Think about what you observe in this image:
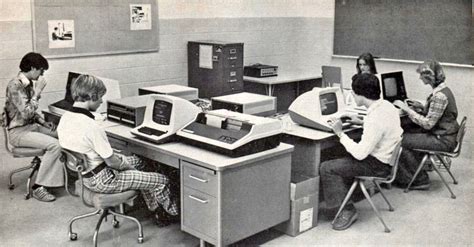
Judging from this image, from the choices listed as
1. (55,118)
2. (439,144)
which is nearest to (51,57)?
(55,118)

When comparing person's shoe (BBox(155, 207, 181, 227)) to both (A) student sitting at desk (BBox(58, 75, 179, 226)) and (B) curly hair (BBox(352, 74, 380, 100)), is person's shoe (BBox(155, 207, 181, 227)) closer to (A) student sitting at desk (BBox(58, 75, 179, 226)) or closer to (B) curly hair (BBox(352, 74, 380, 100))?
(A) student sitting at desk (BBox(58, 75, 179, 226))

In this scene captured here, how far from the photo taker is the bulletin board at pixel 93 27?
16.9ft

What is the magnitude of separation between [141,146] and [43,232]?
934 mm

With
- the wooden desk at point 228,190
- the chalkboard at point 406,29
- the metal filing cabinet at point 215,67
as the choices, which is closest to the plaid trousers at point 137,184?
the wooden desk at point 228,190

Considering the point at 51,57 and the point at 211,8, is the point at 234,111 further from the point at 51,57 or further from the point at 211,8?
the point at 211,8

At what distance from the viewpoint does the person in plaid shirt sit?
15.0 ft

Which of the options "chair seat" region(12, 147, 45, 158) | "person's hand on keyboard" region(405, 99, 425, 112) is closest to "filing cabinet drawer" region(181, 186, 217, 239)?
"chair seat" region(12, 147, 45, 158)

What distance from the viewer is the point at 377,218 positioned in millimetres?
4137

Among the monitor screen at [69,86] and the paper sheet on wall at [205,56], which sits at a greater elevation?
the paper sheet on wall at [205,56]

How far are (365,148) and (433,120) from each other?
1163 mm

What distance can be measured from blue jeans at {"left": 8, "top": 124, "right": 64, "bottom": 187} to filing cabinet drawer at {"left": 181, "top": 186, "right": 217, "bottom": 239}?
1.49 m

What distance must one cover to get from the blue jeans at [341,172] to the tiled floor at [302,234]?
0.75 ft

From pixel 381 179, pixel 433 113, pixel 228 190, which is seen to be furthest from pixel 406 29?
pixel 228 190

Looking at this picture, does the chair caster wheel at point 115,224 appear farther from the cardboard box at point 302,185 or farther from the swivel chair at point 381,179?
the swivel chair at point 381,179
